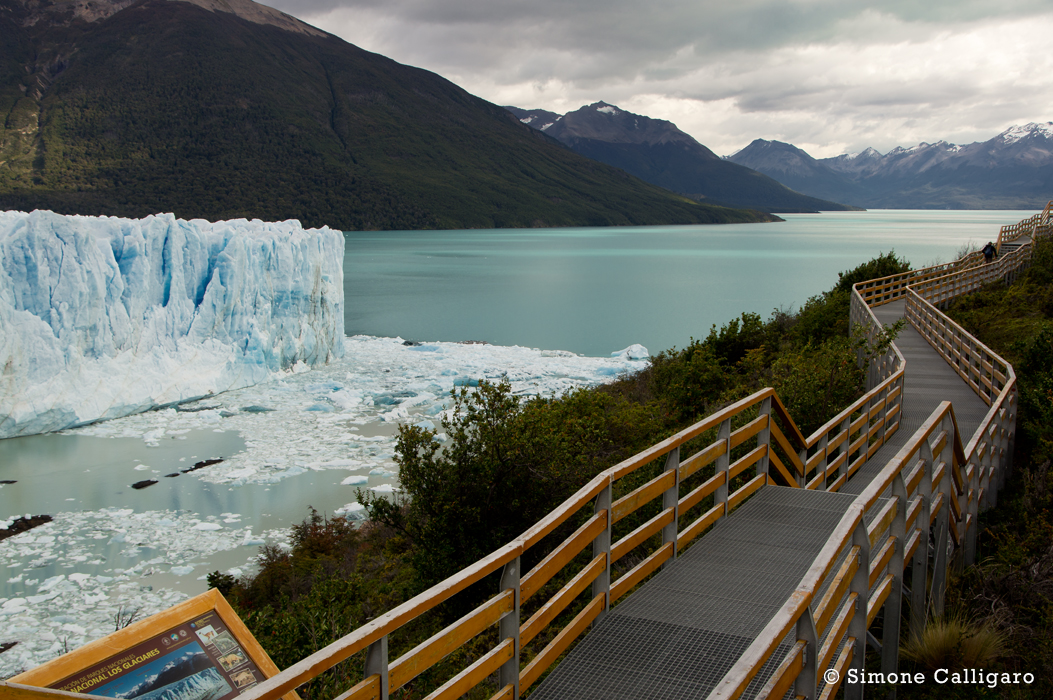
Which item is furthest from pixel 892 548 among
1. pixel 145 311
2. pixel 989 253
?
pixel 989 253

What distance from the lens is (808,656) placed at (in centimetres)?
288

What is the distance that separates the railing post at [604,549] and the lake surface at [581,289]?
Answer: 4059 cm

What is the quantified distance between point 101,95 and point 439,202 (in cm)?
8933

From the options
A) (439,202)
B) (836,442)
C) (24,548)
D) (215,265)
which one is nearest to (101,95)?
(439,202)

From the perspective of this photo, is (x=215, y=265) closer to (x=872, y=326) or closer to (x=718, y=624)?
(x=872, y=326)

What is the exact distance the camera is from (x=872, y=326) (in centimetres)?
1484

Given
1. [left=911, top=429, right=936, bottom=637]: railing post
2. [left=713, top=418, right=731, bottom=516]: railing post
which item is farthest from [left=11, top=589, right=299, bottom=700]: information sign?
[left=911, top=429, right=936, bottom=637]: railing post

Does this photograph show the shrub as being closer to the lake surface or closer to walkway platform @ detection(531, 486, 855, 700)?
walkway platform @ detection(531, 486, 855, 700)

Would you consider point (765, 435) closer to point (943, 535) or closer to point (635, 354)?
point (943, 535)

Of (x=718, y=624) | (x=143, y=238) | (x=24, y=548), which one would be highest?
(x=143, y=238)

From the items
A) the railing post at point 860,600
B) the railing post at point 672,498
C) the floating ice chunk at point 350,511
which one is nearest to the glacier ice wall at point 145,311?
the floating ice chunk at point 350,511

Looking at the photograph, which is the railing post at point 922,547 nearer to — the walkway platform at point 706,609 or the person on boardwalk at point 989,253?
the walkway platform at point 706,609

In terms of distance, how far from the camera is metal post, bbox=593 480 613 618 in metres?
4.08

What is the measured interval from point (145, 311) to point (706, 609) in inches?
1150
